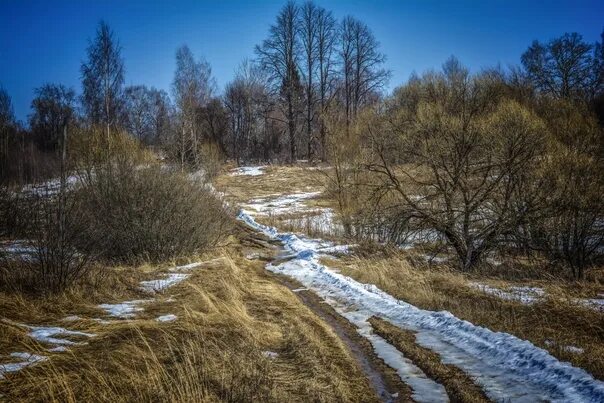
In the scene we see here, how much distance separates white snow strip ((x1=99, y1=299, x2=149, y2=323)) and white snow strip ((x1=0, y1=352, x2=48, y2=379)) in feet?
5.73

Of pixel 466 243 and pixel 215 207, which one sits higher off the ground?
pixel 215 207

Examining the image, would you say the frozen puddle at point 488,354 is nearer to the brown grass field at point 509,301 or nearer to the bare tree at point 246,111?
the brown grass field at point 509,301

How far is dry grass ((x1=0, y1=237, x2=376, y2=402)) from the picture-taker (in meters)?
3.78

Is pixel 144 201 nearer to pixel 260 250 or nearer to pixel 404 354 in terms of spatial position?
pixel 260 250

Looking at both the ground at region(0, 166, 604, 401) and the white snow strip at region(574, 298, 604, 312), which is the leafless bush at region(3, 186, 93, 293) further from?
the white snow strip at region(574, 298, 604, 312)

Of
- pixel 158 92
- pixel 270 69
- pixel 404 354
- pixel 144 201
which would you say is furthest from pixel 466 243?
pixel 158 92

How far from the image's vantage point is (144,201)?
36.6 feet

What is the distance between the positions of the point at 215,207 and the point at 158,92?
65440 mm

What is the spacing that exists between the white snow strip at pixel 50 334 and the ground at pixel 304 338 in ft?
0.13

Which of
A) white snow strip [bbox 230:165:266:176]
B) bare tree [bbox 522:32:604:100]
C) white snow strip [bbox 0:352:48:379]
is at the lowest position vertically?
white snow strip [bbox 0:352:48:379]

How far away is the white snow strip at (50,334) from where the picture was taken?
4.90m

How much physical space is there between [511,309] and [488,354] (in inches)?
88.7

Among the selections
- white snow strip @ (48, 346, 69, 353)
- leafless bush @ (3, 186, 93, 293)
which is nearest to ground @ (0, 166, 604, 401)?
white snow strip @ (48, 346, 69, 353)

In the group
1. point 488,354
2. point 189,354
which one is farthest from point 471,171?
point 189,354
